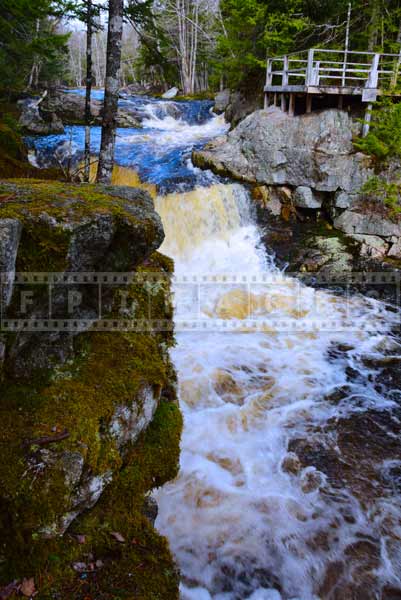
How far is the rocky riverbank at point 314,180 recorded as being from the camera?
11.1 m

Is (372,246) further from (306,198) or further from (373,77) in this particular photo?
(373,77)

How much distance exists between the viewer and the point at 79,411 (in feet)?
8.93

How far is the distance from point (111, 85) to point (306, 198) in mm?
7017

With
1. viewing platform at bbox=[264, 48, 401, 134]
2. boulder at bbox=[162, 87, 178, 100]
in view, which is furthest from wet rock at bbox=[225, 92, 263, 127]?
boulder at bbox=[162, 87, 178, 100]

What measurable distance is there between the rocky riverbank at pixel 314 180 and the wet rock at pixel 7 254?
30.3ft

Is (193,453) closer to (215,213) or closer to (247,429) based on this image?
(247,429)

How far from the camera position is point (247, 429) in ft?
18.4

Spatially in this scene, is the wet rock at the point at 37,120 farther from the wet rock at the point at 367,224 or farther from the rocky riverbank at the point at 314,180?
the wet rock at the point at 367,224

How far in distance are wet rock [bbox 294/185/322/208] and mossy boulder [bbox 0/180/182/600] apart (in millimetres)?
9476

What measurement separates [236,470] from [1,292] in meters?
3.79

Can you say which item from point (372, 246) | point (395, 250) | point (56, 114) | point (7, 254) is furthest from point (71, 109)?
point (7, 254)

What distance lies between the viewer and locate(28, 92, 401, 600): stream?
3.85 meters

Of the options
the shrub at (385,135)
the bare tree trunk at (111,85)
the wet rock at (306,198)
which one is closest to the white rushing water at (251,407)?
the wet rock at (306,198)

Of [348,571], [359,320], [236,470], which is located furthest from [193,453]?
[359,320]
